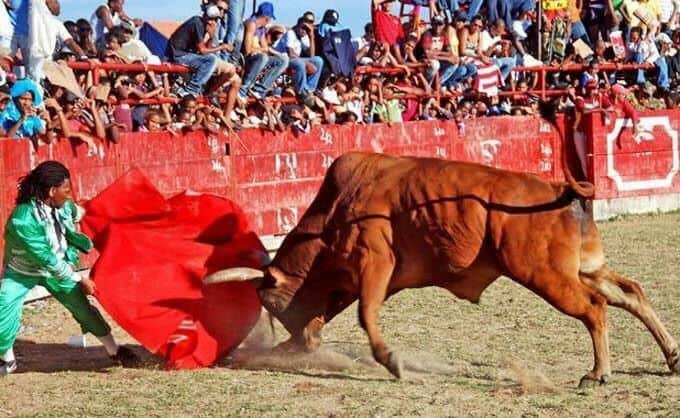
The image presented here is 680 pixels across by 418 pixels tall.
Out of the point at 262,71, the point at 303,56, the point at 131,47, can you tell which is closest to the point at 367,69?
the point at 303,56

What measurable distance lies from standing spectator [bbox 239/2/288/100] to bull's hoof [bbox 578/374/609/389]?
7223mm

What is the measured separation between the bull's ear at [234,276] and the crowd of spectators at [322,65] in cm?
337

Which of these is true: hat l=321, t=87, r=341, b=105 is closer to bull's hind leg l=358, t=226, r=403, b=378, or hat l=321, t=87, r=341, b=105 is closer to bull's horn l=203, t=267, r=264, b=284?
bull's horn l=203, t=267, r=264, b=284

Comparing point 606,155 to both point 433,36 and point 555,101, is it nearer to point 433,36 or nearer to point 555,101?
point 555,101

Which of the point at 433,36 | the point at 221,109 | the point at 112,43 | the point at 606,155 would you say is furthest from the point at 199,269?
the point at 606,155

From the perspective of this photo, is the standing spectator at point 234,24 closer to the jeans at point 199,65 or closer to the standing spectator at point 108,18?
the jeans at point 199,65

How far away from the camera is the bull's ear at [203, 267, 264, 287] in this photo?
7.42 meters

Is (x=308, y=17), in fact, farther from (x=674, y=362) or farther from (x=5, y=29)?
(x=674, y=362)

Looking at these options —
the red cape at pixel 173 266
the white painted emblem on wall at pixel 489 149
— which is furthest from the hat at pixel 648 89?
the red cape at pixel 173 266

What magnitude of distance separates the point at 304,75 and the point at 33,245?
718 cm

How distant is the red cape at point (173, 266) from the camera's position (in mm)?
7488

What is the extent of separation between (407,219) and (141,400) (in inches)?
74.1

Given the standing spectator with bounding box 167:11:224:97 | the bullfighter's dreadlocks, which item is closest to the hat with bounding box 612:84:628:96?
the standing spectator with bounding box 167:11:224:97

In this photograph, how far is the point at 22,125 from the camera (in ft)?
34.1
